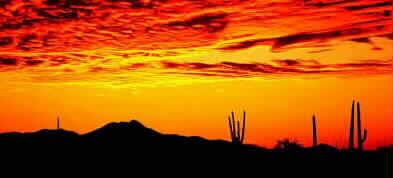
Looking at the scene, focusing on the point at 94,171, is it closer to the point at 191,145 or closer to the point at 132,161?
the point at 132,161

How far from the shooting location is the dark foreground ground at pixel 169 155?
32281mm

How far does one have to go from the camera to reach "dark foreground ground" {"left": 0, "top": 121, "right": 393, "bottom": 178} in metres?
32.3

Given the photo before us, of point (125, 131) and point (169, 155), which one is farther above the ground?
point (125, 131)

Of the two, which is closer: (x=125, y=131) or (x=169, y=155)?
(x=169, y=155)

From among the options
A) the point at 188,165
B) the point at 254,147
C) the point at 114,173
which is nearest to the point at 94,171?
the point at 114,173

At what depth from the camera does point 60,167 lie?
3130 cm

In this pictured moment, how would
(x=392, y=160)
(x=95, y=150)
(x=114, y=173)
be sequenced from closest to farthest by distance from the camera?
(x=114, y=173), (x=95, y=150), (x=392, y=160)

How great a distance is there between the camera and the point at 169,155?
33938 millimetres

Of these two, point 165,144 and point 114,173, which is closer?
point 114,173

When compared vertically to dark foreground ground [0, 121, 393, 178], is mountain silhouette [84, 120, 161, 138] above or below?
above

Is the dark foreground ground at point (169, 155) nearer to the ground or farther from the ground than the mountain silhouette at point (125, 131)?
nearer to the ground

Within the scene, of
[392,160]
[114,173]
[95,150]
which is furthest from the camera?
[392,160]

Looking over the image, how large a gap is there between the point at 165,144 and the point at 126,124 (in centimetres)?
283

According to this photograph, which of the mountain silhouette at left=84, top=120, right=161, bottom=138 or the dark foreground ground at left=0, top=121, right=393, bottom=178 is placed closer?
the dark foreground ground at left=0, top=121, right=393, bottom=178
